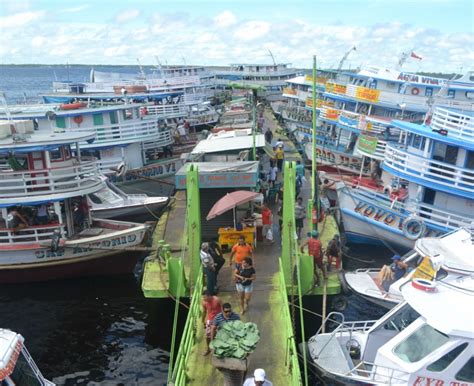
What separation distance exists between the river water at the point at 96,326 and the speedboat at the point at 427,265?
5.69 feet

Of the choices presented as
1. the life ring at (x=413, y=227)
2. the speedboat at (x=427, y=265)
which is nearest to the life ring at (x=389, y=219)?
the life ring at (x=413, y=227)

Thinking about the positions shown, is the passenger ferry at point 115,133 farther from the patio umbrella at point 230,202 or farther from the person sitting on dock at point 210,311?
the person sitting on dock at point 210,311

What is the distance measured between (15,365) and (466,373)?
8983 mm

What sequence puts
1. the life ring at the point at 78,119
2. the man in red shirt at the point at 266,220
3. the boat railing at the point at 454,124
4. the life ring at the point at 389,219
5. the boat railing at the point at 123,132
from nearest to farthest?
the man in red shirt at the point at 266,220, the boat railing at the point at 454,124, the life ring at the point at 389,219, the life ring at the point at 78,119, the boat railing at the point at 123,132

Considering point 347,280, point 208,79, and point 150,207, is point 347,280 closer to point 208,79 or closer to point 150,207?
point 150,207

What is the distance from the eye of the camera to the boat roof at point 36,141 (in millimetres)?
14734

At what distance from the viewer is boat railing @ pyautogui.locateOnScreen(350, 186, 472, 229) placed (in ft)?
55.3

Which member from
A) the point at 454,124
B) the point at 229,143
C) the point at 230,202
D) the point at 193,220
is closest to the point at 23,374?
the point at 193,220

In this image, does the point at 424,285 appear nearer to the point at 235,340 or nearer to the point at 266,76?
the point at 235,340

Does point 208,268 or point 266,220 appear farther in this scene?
point 266,220

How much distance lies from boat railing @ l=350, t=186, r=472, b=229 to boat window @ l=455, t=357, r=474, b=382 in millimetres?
8774

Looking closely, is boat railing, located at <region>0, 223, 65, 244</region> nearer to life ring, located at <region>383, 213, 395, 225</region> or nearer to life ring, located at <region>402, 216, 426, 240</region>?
life ring, located at <region>383, 213, 395, 225</region>

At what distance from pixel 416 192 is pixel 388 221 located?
1663 millimetres

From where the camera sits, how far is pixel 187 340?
9.17m
